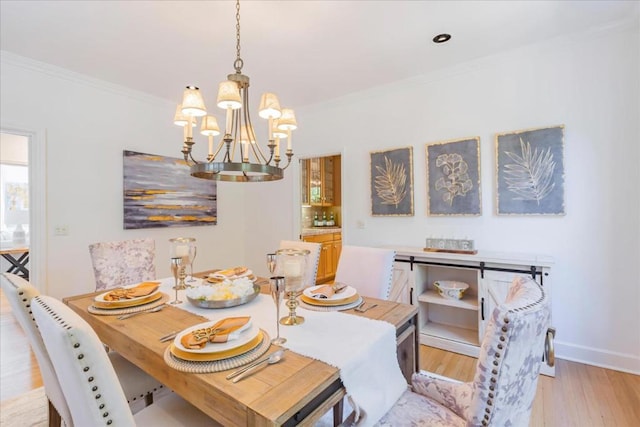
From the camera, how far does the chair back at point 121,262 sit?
224 centimetres

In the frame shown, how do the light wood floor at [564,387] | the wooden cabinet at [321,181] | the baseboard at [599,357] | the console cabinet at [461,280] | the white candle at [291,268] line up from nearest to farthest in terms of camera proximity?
the white candle at [291,268]
the light wood floor at [564,387]
the baseboard at [599,357]
the console cabinet at [461,280]
the wooden cabinet at [321,181]

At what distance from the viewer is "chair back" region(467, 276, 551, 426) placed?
79 centimetres

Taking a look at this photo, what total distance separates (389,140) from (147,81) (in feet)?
8.57

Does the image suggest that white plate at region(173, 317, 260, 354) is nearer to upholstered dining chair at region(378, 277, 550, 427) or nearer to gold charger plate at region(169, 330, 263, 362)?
gold charger plate at region(169, 330, 263, 362)

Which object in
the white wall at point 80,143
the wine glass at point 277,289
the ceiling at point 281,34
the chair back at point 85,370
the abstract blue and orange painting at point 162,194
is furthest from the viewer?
the abstract blue and orange painting at point 162,194

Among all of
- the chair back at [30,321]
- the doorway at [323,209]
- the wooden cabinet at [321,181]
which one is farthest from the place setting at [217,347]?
the wooden cabinet at [321,181]

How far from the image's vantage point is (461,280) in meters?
2.90

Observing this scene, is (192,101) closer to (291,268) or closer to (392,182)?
(291,268)

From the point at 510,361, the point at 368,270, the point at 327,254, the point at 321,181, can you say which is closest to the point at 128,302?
the point at 368,270

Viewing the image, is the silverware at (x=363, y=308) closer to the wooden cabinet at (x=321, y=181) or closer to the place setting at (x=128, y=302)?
the place setting at (x=128, y=302)

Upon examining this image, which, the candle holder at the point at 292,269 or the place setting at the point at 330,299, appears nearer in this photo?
the candle holder at the point at 292,269

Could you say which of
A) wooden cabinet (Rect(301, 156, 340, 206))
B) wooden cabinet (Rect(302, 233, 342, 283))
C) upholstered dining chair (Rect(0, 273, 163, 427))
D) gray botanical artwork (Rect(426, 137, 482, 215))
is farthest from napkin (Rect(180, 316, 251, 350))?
wooden cabinet (Rect(301, 156, 340, 206))

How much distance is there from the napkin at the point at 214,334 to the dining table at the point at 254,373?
8cm

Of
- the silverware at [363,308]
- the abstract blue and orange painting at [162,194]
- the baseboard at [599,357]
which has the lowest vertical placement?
the baseboard at [599,357]
